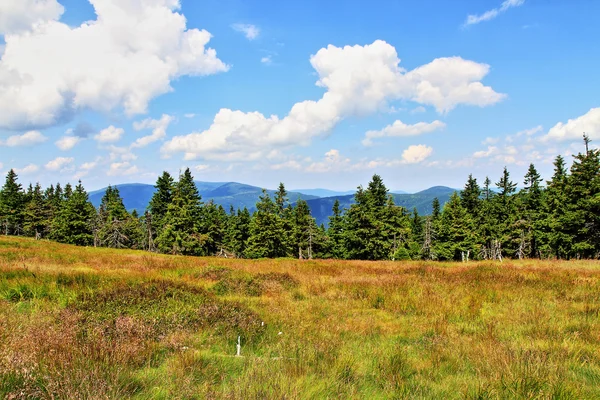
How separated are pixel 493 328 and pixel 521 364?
252 centimetres

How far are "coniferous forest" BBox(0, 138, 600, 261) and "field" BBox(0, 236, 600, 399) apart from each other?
38.4 meters

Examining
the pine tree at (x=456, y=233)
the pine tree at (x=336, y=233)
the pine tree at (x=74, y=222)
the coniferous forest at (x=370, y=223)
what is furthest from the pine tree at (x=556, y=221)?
the pine tree at (x=74, y=222)

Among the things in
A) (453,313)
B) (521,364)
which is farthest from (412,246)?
(521,364)

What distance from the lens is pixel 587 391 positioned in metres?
3.87

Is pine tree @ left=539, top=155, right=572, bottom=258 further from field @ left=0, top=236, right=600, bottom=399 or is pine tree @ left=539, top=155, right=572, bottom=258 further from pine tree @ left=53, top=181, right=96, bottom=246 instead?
pine tree @ left=53, top=181, right=96, bottom=246

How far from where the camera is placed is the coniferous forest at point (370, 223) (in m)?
40.8

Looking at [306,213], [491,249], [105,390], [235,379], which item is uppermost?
[306,213]

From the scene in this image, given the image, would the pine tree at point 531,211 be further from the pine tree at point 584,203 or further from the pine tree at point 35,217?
the pine tree at point 35,217

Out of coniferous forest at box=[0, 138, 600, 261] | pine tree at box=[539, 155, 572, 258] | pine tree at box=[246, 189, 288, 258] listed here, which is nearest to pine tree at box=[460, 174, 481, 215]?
coniferous forest at box=[0, 138, 600, 261]

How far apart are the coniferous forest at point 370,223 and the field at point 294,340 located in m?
38.4

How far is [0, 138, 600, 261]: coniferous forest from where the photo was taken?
134 ft

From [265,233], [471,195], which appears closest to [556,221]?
[471,195]

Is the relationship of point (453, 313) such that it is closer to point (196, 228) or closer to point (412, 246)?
point (196, 228)

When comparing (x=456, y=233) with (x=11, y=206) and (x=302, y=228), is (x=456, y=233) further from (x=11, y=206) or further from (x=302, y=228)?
(x=11, y=206)
